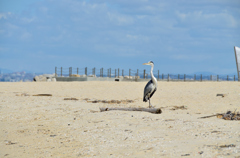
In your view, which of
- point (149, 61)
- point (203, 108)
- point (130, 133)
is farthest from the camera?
point (149, 61)

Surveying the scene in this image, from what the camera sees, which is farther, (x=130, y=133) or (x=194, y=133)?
(x=130, y=133)

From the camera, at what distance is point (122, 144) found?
8398mm

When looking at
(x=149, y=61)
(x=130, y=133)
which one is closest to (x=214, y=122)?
(x=130, y=133)

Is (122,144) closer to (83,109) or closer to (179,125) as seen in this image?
(179,125)

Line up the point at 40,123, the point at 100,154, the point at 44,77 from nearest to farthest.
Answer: the point at 100,154 < the point at 40,123 < the point at 44,77

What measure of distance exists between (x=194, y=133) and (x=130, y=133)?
1.66m

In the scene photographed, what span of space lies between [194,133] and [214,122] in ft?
4.99

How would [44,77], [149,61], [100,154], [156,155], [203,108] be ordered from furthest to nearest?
1. [44,77]
2. [149,61]
3. [203,108]
4. [100,154]
5. [156,155]

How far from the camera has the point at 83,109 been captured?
14125 millimetres

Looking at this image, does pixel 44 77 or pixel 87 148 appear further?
pixel 44 77

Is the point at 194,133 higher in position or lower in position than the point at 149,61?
lower

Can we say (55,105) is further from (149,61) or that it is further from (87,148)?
(87,148)

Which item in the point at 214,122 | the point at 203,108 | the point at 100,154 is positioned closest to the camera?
the point at 100,154

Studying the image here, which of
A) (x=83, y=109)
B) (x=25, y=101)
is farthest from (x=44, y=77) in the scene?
(x=83, y=109)
